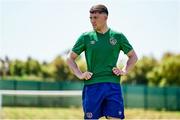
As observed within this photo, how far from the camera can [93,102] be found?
626cm

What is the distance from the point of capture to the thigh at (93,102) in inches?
246

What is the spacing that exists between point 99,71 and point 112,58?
0.74 ft

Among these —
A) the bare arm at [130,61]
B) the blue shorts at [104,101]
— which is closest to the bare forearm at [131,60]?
the bare arm at [130,61]

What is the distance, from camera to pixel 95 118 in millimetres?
6266

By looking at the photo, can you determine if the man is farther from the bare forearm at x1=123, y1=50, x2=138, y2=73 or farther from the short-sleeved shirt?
the bare forearm at x1=123, y1=50, x2=138, y2=73

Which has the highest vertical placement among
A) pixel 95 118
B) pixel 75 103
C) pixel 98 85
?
pixel 98 85

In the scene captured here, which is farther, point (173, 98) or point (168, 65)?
point (168, 65)

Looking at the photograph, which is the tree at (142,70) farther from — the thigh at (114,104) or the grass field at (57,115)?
the thigh at (114,104)

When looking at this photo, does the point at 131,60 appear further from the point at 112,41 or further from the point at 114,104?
the point at 114,104

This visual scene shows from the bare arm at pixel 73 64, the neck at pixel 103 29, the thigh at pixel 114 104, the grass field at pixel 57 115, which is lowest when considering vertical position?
the grass field at pixel 57 115

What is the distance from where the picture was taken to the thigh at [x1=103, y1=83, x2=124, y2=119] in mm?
6215

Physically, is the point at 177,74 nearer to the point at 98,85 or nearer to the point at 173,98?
the point at 173,98

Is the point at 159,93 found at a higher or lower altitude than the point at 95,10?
lower

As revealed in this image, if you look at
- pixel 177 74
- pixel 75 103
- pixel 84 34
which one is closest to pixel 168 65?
pixel 177 74
